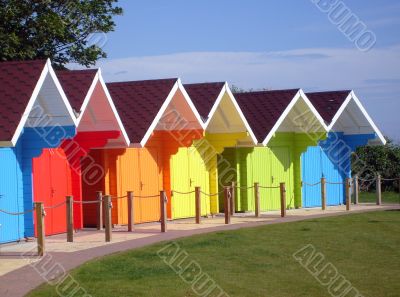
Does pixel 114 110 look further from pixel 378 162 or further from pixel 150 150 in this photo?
pixel 378 162

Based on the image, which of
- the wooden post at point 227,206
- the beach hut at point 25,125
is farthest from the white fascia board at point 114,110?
the wooden post at point 227,206

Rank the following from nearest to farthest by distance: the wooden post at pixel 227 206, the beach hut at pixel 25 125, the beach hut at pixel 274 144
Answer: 1. the beach hut at pixel 25 125
2. the wooden post at pixel 227 206
3. the beach hut at pixel 274 144

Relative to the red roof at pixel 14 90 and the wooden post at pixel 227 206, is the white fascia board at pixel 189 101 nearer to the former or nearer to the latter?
the wooden post at pixel 227 206

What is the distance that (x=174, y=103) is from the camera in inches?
992

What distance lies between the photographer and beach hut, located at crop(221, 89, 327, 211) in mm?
29422

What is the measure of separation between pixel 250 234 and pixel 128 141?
415cm

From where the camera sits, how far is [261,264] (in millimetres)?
16297

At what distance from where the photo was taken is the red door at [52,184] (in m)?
21.5

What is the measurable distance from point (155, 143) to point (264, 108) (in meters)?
5.49

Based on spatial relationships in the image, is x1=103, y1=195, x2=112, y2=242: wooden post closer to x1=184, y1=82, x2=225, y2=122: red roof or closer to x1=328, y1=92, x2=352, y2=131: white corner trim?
x1=184, y1=82, x2=225, y2=122: red roof

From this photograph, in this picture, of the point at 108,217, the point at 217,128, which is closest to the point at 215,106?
Result: the point at 217,128

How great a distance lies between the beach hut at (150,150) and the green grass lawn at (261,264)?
13.9 ft

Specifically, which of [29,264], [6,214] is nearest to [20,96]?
[6,214]

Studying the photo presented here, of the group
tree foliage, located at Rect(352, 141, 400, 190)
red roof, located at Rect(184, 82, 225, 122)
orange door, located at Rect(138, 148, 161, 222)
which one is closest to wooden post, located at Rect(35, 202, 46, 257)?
orange door, located at Rect(138, 148, 161, 222)
